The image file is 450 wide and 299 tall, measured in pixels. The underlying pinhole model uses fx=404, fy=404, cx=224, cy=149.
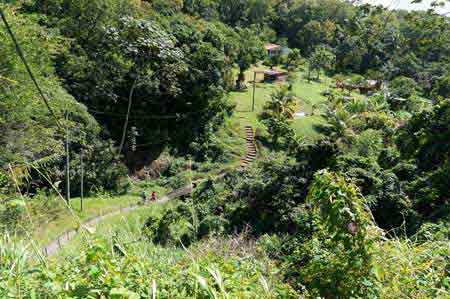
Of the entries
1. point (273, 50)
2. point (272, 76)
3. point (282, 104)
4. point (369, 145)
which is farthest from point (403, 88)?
point (369, 145)

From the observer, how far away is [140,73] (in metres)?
21.0

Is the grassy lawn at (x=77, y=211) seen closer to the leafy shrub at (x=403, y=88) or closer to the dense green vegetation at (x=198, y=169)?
the dense green vegetation at (x=198, y=169)

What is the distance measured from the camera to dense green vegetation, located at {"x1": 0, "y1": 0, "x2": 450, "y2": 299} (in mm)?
3287

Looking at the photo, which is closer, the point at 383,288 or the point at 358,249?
the point at 383,288

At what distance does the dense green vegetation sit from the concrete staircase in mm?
266

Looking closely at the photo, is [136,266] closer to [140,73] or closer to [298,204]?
[298,204]

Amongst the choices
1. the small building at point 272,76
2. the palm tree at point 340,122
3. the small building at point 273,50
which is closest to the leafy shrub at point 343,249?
the palm tree at point 340,122

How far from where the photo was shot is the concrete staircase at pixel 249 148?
76.9 ft

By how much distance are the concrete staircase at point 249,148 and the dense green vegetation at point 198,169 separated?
266 millimetres

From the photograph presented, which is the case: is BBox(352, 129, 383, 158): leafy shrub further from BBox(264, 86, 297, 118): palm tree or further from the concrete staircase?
BBox(264, 86, 297, 118): palm tree

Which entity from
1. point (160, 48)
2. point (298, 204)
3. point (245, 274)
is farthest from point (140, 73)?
point (245, 274)

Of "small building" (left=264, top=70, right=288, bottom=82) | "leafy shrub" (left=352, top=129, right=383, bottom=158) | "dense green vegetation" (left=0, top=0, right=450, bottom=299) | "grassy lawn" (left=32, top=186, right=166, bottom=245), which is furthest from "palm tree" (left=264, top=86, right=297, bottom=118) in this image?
"grassy lawn" (left=32, top=186, right=166, bottom=245)

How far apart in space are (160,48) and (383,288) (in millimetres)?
18706

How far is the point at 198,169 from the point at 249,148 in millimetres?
4119
